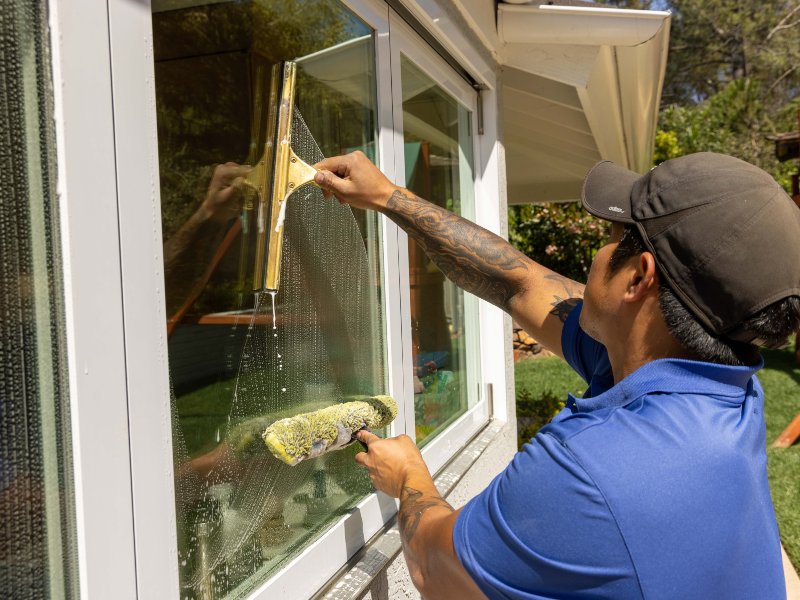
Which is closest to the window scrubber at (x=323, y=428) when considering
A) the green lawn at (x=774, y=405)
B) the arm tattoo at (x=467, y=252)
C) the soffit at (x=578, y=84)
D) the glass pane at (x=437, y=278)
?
the arm tattoo at (x=467, y=252)

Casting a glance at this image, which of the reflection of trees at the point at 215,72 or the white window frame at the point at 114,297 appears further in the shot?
the reflection of trees at the point at 215,72

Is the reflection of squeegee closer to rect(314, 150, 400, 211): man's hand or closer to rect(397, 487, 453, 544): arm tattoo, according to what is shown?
rect(314, 150, 400, 211): man's hand

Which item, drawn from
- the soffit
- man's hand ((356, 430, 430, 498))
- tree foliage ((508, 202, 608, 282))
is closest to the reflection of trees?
man's hand ((356, 430, 430, 498))

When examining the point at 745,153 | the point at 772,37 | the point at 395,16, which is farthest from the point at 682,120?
the point at 395,16

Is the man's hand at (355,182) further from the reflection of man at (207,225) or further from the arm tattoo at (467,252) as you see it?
the reflection of man at (207,225)

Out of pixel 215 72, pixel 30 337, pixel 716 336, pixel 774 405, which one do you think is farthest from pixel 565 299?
pixel 774 405

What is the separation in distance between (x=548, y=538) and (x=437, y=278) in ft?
6.42

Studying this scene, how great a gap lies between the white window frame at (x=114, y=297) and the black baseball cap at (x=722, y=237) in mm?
875

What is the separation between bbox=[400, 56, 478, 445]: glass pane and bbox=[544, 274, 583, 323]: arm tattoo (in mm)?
687

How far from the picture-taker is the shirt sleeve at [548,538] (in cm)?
110

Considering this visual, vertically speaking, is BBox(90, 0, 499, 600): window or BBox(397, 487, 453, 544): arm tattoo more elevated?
BBox(90, 0, 499, 600): window

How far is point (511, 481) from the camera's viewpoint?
3.91 feet

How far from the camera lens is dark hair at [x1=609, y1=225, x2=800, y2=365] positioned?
121cm

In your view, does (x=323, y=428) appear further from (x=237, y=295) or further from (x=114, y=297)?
(x=114, y=297)
